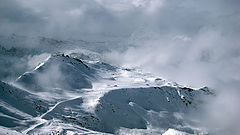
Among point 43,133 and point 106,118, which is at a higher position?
point 106,118

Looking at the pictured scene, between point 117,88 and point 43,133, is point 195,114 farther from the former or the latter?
point 43,133

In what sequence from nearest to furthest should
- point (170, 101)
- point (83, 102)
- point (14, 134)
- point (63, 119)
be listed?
point (14, 134) → point (63, 119) → point (83, 102) → point (170, 101)

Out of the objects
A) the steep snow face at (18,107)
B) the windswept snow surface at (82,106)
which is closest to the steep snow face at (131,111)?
the windswept snow surface at (82,106)

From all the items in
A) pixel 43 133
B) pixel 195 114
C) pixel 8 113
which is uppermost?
pixel 195 114

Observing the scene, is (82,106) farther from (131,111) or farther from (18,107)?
(18,107)

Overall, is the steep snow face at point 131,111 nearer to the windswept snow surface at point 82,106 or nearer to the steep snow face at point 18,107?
the windswept snow surface at point 82,106

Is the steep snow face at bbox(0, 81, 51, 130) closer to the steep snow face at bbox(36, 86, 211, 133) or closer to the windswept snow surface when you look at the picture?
the windswept snow surface

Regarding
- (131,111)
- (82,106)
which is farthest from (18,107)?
(131,111)

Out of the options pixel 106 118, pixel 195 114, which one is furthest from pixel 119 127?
pixel 195 114

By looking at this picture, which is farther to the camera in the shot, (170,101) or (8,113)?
(170,101)
